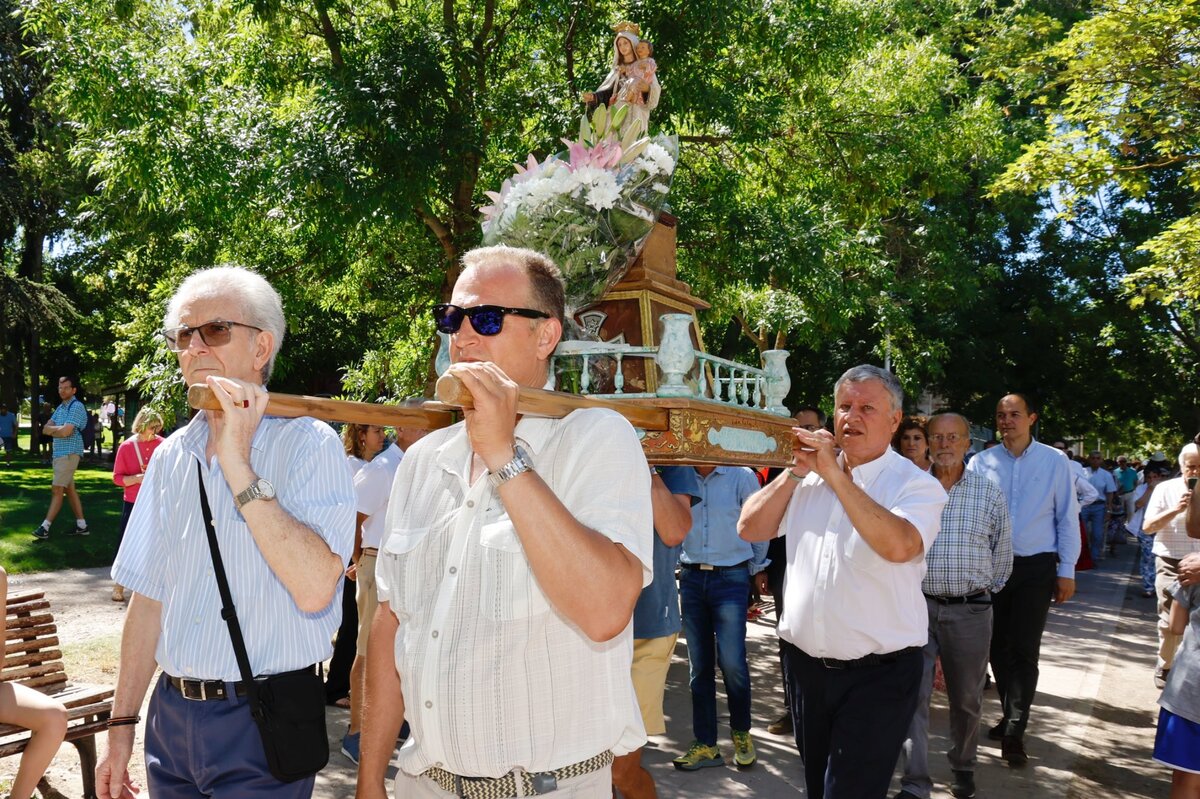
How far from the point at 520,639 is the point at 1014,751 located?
5.64 metres

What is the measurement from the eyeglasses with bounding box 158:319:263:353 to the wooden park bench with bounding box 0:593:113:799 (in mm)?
3130

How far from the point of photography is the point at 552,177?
3148 millimetres

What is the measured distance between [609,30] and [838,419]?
5.07m

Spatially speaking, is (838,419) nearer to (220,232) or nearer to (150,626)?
(150,626)

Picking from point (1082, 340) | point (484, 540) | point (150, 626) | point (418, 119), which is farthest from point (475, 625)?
point (1082, 340)

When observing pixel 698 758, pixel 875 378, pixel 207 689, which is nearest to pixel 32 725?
pixel 207 689

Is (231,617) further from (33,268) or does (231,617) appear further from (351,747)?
(33,268)

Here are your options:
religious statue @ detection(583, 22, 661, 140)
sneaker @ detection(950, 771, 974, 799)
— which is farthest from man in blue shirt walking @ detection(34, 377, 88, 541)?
religious statue @ detection(583, 22, 661, 140)

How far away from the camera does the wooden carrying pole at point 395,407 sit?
180 cm

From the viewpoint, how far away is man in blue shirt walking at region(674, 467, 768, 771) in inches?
248

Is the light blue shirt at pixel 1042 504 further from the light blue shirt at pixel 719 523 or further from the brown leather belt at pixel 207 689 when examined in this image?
the brown leather belt at pixel 207 689

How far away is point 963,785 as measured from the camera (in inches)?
232

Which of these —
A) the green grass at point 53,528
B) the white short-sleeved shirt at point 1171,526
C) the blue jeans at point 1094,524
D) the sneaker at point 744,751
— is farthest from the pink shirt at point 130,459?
the blue jeans at point 1094,524

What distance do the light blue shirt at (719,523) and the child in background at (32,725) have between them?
343cm
